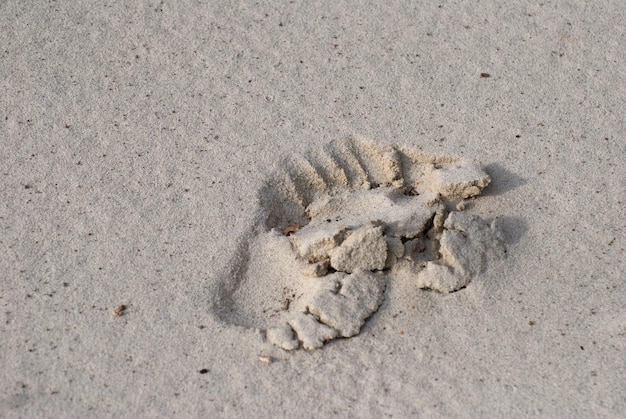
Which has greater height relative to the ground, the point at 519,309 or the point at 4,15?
the point at 4,15

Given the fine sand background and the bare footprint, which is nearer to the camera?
the fine sand background

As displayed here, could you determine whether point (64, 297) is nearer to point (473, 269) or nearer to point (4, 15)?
point (473, 269)

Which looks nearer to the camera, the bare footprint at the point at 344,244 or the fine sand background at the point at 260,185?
the fine sand background at the point at 260,185

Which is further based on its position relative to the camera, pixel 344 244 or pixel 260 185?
pixel 260 185

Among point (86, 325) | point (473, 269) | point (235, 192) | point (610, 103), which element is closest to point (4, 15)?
point (235, 192)
